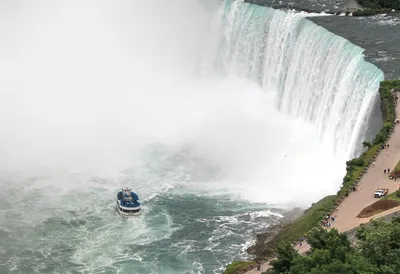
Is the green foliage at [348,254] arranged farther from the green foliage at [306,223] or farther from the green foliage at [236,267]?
the green foliage at [306,223]

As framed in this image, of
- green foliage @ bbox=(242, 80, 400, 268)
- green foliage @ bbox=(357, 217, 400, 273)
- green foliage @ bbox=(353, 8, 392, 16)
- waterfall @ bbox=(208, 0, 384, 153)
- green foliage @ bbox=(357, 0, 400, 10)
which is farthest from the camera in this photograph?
green foliage @ bbox=(357, 0, 400, 10)

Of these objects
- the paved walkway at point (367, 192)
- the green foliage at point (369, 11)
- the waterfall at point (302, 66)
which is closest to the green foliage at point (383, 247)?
the paved walkway at point (367, 192)

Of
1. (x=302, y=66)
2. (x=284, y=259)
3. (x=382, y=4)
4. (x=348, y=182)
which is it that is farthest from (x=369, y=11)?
(x=284, y=259)

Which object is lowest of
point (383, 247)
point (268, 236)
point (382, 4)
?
point (383, 247)

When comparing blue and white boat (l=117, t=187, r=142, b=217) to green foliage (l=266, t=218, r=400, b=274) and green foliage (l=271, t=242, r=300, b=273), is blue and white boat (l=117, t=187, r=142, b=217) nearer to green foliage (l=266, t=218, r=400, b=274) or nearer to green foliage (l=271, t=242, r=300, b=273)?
green foliage (l=266, t=218, r=400, b=274)

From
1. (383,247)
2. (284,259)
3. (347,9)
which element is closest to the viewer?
(383,247)

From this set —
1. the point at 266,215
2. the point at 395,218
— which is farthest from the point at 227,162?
the point at 395,218

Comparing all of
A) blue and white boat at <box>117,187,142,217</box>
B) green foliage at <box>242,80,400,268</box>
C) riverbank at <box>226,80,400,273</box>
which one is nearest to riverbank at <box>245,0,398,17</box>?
green foliage at <box>242,80,400,268</box>

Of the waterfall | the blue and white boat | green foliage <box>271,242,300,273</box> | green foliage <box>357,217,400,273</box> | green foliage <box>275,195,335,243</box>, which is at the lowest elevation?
green foliage <box>357,217,400,273</box>

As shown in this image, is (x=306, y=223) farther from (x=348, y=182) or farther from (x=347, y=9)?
(x=347, y=9)
